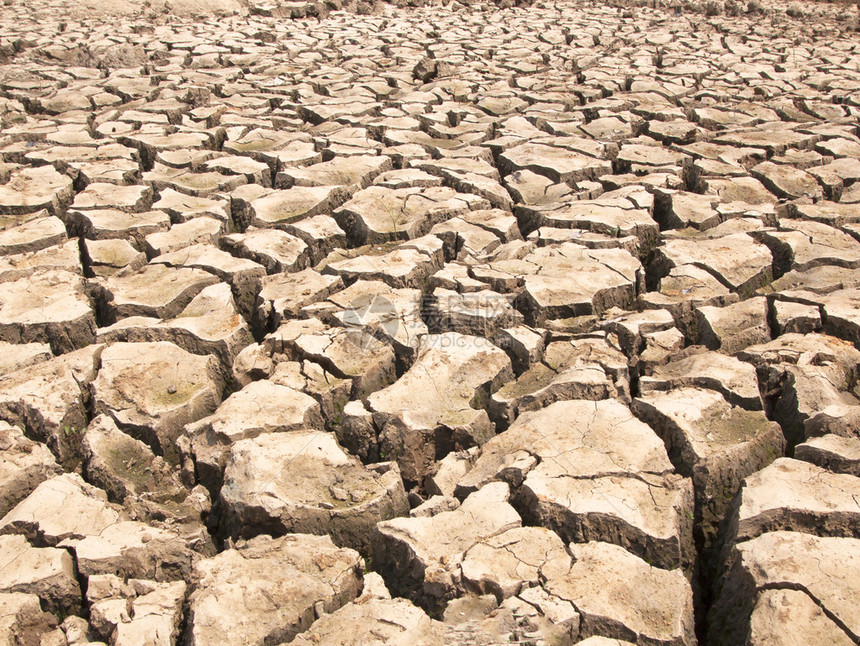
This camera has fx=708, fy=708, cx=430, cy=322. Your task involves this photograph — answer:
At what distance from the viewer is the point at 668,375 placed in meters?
2.50

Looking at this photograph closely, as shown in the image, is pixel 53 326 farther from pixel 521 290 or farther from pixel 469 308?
pixel 521 290

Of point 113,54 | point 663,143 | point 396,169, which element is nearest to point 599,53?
point 663,143

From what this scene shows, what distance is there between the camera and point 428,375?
2.53 metres

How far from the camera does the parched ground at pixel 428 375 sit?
5.73ft

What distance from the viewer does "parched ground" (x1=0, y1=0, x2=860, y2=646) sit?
68.7 inches

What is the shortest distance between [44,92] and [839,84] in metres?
6.75

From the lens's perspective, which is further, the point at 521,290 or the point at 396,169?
the point at 396,169

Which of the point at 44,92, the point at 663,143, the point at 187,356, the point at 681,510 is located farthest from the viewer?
the point at 44,92

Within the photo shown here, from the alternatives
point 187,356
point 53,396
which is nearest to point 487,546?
point 187,356

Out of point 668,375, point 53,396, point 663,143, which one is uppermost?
point 663,143

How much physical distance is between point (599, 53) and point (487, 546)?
22.1ft

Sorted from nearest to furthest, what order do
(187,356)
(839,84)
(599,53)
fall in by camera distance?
(187,356)
(839,84)
(599,53)

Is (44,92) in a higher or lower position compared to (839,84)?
lower

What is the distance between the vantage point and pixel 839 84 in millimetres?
6199
